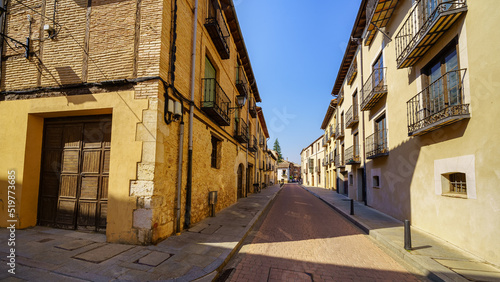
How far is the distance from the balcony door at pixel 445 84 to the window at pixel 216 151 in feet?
23.3

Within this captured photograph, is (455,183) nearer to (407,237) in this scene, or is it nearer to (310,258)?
(407,237)

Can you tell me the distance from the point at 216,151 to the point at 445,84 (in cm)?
761

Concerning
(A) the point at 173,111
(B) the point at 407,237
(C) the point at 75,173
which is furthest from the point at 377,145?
(C) the point at 75,173

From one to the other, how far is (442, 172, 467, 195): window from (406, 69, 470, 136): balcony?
1240 millimetres

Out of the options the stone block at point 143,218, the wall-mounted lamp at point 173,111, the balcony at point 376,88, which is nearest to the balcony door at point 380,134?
the balcony at point 376,88

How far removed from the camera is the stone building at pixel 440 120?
13.8 ft

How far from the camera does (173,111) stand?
534 centimetres

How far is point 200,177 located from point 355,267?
4.77 meters

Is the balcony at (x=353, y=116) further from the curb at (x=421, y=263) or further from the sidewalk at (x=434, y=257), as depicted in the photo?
the curb at (x=421, y=263)

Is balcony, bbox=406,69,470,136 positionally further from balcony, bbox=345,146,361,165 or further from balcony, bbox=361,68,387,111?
balcony, bbox=345,146,361,165

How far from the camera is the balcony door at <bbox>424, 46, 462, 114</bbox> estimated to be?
→ 16.9ft

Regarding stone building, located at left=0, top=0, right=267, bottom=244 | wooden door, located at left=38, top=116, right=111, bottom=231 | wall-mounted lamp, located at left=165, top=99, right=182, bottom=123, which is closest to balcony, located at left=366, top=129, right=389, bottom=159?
stone building, located at left=0, top=0, right=267, bottom=244

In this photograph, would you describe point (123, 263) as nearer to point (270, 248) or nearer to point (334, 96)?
point (270, 248)

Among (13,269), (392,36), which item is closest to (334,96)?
(392,36)
